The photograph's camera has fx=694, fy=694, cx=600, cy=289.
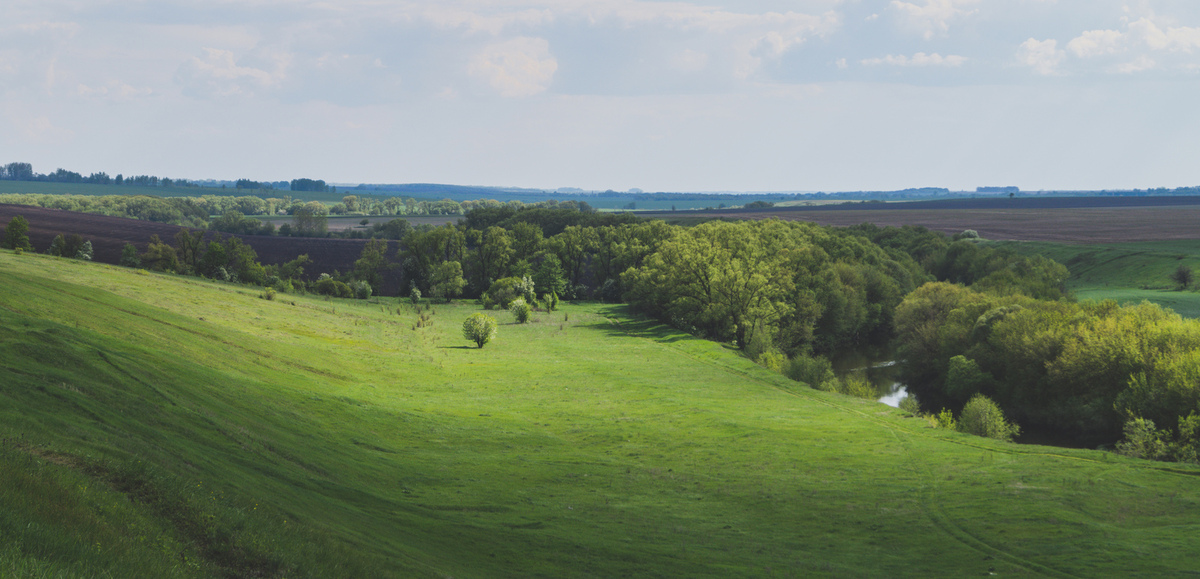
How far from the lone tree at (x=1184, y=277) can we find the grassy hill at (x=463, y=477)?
9013 cm

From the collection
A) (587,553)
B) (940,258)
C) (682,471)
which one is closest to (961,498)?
(682,471)

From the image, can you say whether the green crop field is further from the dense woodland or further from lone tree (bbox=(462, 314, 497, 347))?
lone tree (bbox=(462, 314, 497, 347))

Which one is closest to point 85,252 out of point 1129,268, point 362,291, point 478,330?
point 362,291

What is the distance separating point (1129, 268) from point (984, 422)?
104520mm

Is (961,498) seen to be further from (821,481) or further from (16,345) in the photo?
(16,345)

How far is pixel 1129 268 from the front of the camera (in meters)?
130

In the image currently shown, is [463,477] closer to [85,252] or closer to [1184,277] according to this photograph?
[85,252]

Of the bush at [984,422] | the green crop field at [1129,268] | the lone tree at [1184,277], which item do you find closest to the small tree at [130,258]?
the bush at [984,422]

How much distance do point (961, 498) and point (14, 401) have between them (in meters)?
39.1

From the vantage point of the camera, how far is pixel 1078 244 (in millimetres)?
160000

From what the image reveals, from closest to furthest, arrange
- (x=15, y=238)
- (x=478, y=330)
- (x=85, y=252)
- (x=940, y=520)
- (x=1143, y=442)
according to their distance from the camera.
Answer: (x=940, y=520)
(x=1143, y=442)
(x=478, y=330)
(x=15, y=238)
(x=85, y=252)

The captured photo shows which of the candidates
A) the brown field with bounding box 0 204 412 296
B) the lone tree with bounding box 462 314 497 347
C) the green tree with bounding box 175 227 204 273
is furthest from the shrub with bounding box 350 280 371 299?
the lone tree with bounding box 462 314 497 347

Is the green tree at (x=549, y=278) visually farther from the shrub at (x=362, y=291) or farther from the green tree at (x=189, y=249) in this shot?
the green tree at (x=189, y=249)

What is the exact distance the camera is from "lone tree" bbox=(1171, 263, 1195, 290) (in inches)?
4412
